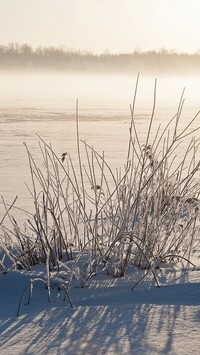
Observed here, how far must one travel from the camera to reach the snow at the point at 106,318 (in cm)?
187

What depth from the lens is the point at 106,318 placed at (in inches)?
82.7

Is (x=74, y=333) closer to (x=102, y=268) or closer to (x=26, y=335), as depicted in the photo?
(x=26, y=335)

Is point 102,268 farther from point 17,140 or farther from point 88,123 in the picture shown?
point 88,123

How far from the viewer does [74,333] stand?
1979mm

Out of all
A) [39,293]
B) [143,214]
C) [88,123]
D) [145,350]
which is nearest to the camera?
[145,350]

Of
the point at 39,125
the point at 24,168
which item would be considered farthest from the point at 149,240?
the point at 39,125

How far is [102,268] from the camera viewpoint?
2742 mm

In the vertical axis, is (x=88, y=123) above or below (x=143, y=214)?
below

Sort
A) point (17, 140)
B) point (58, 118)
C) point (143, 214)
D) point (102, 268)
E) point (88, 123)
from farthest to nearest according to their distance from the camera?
point (58, 118) < point (88, 123) < point (17, 140) < point (143, 214) < point (102, 268)

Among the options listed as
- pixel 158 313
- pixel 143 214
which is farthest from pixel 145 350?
pixel 143 214

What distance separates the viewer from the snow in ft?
6.12

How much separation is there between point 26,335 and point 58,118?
11.9 m

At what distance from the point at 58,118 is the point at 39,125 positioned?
189 centimetres

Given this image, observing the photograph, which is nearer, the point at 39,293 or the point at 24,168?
the point at 39,293
